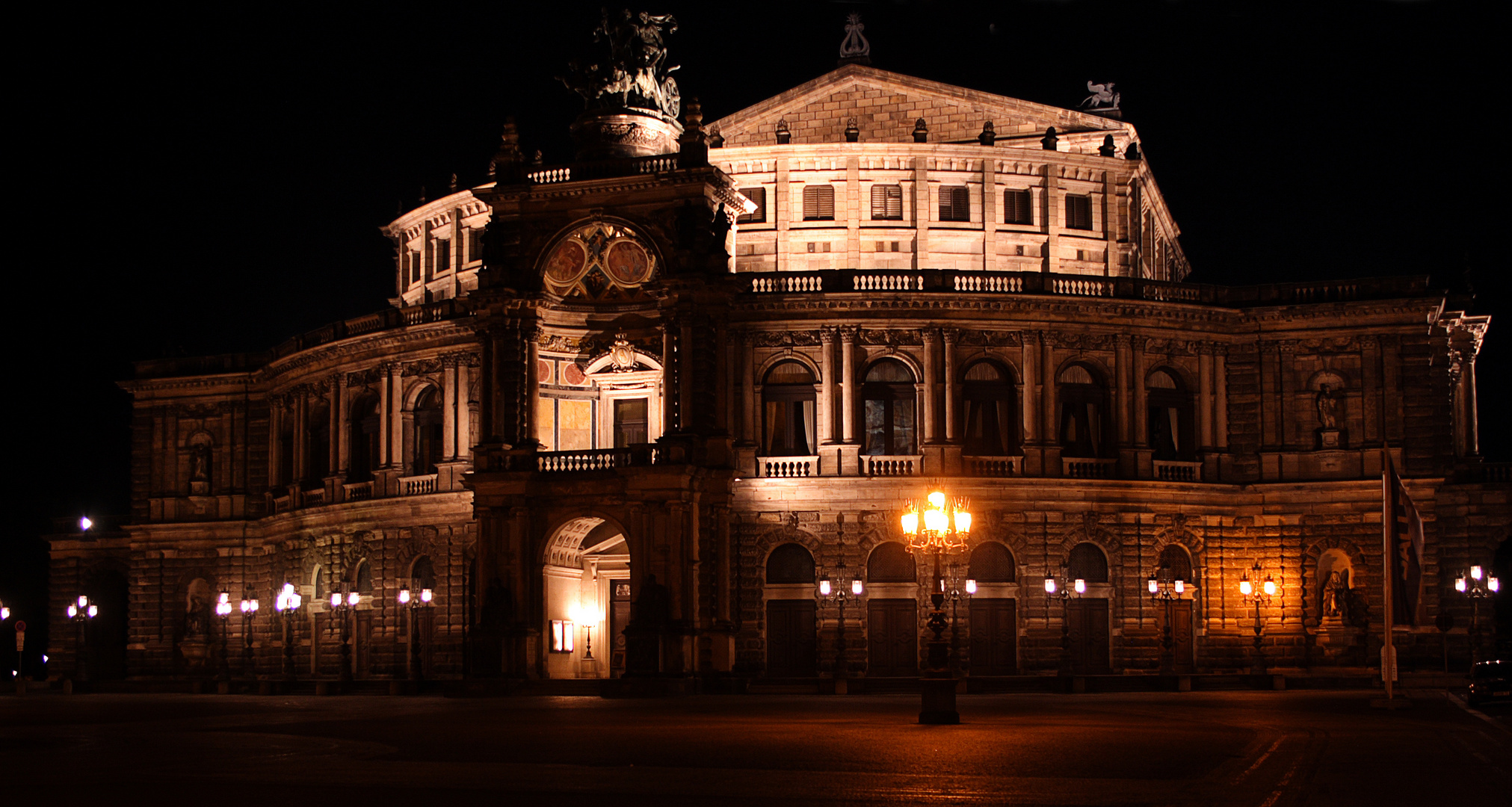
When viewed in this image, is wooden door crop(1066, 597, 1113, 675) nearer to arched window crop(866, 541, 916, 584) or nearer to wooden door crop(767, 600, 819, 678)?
arched window crop(866, 541, 916, 584)

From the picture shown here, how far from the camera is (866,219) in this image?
64.3 metres

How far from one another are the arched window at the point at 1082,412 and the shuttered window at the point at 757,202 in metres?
13.0

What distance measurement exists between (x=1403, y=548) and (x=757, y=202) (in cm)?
3051

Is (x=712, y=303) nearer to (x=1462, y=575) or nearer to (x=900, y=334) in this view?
(x=900, y=334)

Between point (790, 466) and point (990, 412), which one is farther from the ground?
point (990, 412)

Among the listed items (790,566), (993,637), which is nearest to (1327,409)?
(993,637)

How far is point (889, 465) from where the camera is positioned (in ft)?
188

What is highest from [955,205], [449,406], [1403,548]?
A: [955,205]

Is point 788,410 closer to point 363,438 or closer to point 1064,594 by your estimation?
point 1064,594

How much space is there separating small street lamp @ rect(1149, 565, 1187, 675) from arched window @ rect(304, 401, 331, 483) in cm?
3137

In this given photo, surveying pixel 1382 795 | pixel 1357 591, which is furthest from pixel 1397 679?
pixel 1382 795

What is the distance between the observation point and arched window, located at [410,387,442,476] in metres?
63.7

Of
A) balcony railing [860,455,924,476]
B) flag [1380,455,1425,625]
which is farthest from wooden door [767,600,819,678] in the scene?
flag [1380,455,1425,625]

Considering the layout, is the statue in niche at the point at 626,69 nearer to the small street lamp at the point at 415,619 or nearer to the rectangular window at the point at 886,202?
the rectangular window at the point at 886,202
